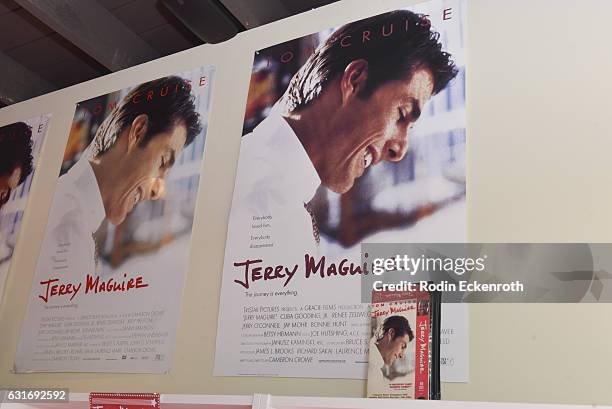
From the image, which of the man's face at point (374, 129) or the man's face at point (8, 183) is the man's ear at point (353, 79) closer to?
the man's face at point (374, 129)

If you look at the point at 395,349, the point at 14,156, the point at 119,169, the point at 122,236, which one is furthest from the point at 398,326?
the point at 14,156

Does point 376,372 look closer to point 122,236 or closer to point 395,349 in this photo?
point 395,349

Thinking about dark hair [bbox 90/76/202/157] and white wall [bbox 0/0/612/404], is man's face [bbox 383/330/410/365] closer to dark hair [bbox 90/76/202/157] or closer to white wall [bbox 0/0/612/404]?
white wall [bbox 0/0/612/404]

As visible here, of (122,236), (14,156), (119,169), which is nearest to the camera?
(122,236)

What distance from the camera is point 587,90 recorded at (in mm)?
1905

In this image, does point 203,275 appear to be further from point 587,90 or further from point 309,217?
point 587,90

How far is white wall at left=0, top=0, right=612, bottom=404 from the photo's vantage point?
5.52 feet

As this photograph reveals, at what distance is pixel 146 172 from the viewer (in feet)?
8.66

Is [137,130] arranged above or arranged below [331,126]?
above

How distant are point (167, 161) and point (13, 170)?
Result: 99 cm

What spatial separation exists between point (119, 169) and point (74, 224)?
0.30m

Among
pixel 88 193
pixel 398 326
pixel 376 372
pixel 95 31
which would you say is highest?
pixel 95 31

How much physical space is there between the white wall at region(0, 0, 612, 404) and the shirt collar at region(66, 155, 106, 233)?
0.52 meters

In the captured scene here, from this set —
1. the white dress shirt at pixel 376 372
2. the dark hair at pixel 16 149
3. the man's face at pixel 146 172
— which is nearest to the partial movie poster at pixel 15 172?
the dark hair at pixel 16 149
